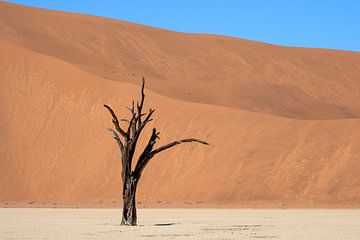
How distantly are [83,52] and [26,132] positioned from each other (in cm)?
2505

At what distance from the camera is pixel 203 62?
274 feet

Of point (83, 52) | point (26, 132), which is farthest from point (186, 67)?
point (26, 132)

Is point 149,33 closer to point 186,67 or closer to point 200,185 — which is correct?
point 186,67

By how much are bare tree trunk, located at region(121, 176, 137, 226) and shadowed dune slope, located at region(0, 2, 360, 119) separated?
127 ft

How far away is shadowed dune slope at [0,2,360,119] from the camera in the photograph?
72.4 m

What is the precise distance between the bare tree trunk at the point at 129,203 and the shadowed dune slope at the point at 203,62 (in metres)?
38.9

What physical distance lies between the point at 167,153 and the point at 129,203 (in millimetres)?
22096
